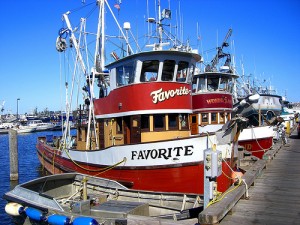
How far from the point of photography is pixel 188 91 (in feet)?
45.6

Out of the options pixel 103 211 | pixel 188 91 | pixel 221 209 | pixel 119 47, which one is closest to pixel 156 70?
pixel 188 91

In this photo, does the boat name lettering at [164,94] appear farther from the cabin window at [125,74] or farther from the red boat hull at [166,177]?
the red boat hull at [166,177]

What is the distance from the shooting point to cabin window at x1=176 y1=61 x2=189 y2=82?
45.9 ft

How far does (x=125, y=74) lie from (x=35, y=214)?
672cm

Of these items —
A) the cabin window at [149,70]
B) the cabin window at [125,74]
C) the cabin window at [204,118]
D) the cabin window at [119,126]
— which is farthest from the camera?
the cabin window at [204,118]

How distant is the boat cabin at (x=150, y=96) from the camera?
12.9 metres

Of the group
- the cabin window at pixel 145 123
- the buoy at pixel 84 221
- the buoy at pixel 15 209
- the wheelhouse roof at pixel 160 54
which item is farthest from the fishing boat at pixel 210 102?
the buoy at pixel 84 221

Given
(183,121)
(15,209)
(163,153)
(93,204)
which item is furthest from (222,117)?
(15,209)

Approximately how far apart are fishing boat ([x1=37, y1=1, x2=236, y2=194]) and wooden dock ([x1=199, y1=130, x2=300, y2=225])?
1.42 metres

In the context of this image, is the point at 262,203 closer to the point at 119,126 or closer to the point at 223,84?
the point at 119,126

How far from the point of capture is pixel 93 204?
10.8 meters

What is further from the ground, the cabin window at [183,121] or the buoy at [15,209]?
the cabin window at [183,121]

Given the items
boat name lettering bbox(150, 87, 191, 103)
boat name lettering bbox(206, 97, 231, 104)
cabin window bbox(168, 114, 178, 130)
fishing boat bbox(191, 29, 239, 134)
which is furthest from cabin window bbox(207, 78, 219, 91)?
cabin window bbox(168, 114, 178, 130)

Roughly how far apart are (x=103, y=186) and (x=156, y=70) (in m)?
5.26
